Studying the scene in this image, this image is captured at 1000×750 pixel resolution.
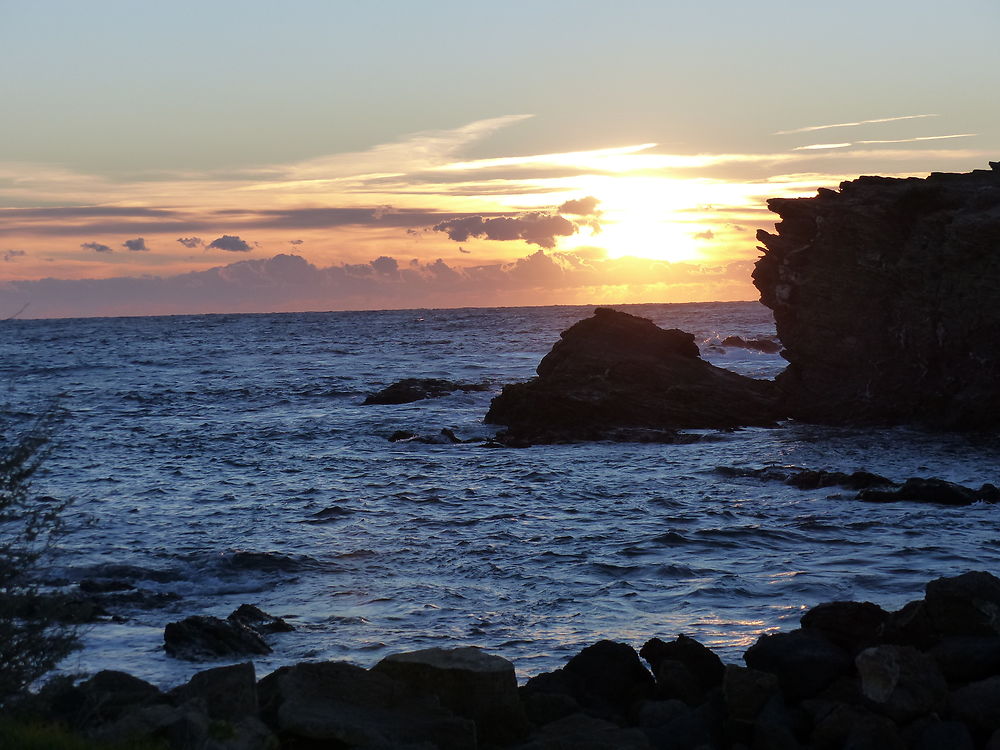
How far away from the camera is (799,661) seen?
36.5 ft

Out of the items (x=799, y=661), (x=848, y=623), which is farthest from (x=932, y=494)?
(x=799, y=661)

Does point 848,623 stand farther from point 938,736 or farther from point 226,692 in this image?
point 226,692

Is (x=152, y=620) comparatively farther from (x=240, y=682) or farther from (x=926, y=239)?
(x=926, y=239)

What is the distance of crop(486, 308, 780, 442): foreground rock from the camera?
37438 millimetres

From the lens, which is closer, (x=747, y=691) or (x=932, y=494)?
(x=747, y=691)

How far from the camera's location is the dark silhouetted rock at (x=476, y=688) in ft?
33.1

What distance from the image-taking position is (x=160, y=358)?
298 ft

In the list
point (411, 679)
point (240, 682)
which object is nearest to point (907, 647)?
point (411, 679)

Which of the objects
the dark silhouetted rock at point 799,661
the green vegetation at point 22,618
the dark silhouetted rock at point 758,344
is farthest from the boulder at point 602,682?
the dark silhouetted rock at point 758,344

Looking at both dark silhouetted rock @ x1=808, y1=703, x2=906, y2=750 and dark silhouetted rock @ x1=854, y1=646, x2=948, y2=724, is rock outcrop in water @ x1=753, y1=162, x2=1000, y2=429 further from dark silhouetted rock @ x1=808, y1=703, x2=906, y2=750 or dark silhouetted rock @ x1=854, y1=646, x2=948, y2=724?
dark silhouetted rock @ x1=808, y1=703, x2=906, y2=750

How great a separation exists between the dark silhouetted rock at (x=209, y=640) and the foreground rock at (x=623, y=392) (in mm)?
23045

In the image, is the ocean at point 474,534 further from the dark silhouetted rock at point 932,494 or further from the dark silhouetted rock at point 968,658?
the dark silhouetted rock at point 968,658

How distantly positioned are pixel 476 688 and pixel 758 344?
79689 mm

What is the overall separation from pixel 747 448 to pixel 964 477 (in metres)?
7.88
